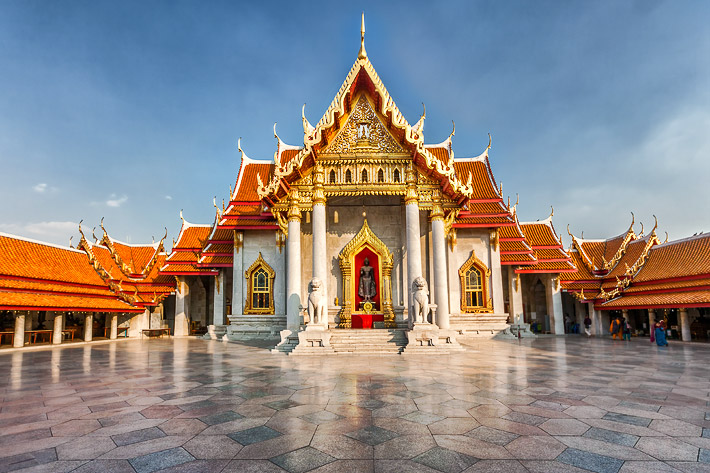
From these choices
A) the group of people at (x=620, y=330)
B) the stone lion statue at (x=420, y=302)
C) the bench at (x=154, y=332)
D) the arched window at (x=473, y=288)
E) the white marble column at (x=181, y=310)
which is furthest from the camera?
the white marble column at (x=181, y=310)

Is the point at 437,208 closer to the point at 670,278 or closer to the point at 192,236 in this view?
the point at 670,278

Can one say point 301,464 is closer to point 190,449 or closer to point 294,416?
point 190,449

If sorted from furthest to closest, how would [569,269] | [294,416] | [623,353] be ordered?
[569,269] → [623,353] → [294,416]

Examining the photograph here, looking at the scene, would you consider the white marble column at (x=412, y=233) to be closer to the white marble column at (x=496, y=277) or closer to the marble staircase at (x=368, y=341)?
the marble staircase at (x=368, y=341)

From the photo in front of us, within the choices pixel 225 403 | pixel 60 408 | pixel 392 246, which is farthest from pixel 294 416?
pixel 392 246

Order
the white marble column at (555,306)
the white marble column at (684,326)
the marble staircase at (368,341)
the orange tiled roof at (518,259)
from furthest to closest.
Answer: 1. the white marble column at (555,306)
2. the orange tiled roof at (518,259)
3. the white marble column at (684,326)
4. the marble staircase at (368,341)

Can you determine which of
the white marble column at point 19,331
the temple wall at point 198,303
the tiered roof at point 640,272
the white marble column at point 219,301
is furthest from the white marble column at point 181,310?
the tiered roof at point 640,272

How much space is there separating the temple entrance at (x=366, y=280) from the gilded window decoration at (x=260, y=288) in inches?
168

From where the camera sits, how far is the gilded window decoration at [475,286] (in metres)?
18.8

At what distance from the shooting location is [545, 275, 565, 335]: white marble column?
22.2 metres

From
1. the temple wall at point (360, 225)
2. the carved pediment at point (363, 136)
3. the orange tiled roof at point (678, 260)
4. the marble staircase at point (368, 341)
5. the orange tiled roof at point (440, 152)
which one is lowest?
the marble staircase at point (368, 341)

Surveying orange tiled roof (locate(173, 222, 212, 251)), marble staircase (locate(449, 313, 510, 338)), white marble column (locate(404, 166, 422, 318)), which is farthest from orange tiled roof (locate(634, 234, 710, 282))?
orange tiled roof (locate(173, 222, 212, 251))

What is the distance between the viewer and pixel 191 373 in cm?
851

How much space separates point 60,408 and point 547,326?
84.6 feet
